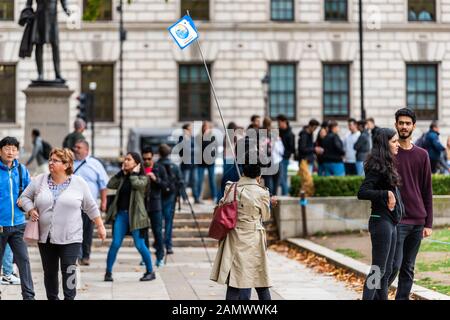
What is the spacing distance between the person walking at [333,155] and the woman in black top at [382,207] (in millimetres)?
12360

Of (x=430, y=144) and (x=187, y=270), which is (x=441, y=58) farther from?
(x=187, y=270)

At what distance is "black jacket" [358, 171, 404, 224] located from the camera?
9.90m

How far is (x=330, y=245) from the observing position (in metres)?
18.4

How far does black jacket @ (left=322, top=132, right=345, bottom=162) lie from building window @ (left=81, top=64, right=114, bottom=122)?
68.8 ft

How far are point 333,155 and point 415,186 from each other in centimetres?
1234

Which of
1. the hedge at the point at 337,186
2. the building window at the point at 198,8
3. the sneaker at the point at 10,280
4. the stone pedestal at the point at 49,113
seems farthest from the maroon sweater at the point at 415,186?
the building window at the point at 198,8

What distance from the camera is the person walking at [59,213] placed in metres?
10.4

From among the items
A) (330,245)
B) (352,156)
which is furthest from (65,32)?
(330,245)

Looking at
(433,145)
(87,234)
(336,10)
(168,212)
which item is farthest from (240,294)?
(336,10)

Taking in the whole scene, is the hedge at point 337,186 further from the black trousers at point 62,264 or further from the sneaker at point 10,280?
the black trousers at point 62,264

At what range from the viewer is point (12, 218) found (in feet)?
37.2

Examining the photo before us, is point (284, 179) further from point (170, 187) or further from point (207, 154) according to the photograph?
point (170, 187)

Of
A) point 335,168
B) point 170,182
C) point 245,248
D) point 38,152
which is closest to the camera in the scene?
point 245,248

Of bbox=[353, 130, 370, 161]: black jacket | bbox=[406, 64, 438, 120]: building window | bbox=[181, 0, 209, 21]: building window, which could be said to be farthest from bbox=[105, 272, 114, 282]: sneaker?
bbox=[406, 64, 438, 120]: building window
